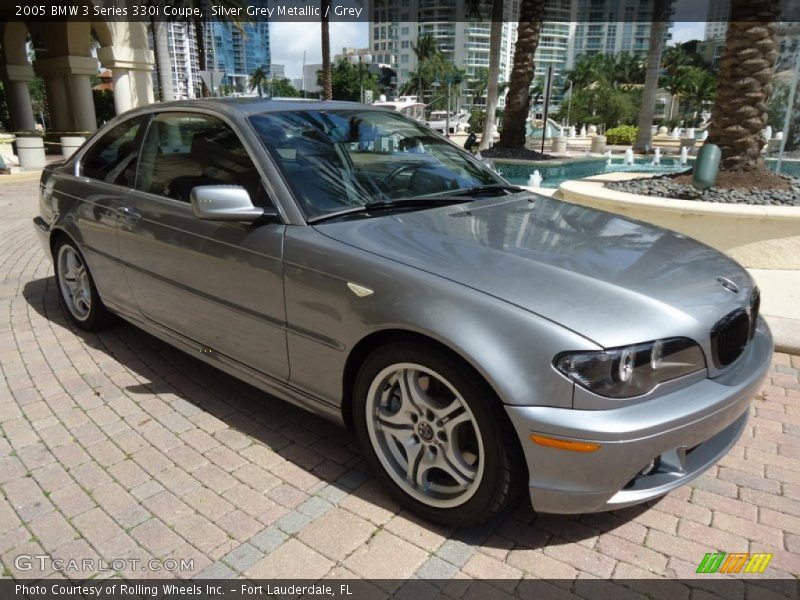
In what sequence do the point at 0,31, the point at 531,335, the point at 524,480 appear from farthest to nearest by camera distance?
the point at 0,31
the point at 524,480
the point at 531,335

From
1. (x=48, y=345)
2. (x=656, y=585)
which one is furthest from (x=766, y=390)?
(x=48, y=345)

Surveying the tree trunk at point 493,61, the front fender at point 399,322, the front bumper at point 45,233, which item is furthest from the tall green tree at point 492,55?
the front fender at point 399,322

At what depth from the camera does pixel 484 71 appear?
12706 centimetres

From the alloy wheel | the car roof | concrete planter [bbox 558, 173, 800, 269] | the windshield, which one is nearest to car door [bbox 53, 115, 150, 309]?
the car roof

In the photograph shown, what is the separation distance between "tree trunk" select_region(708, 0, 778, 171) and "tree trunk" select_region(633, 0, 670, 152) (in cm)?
1715

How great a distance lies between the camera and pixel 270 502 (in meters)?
2.76

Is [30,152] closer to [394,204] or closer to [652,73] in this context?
[394,204]

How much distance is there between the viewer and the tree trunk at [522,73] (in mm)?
17047

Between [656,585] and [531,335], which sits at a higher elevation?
[531,335]

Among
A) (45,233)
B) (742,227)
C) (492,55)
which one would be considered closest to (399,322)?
(45,233)

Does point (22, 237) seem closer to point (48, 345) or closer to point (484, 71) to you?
point (48, 345)

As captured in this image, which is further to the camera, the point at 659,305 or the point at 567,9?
the point at 567,9

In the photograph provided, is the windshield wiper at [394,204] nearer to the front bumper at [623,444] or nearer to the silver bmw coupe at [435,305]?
the silver bmw coupe at [435,305]

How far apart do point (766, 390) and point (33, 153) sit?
18892mm
